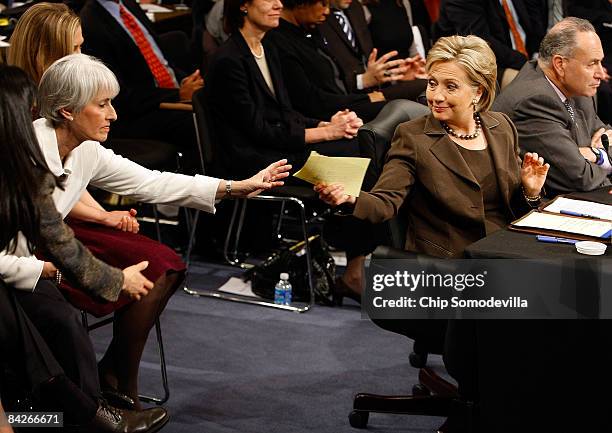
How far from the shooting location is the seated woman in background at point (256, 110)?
492cm

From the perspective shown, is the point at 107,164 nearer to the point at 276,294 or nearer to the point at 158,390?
the point at 158,390

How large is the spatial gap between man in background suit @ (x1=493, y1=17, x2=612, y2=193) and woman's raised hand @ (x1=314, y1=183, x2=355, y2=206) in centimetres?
113

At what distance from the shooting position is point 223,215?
18.1ft

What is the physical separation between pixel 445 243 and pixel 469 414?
0.59 metres

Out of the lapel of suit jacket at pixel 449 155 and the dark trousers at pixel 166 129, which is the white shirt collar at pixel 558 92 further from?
the dark trousers at pixel 166 129

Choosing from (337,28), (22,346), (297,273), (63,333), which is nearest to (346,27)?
(337,28)

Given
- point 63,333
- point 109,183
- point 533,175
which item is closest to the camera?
point 63,333

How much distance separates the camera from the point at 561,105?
4.14m

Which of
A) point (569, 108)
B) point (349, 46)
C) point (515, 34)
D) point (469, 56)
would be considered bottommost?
point (515, 34)

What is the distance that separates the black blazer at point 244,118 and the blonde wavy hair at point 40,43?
3.62 ft

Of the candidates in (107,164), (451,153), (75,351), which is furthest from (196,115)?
(75,351)

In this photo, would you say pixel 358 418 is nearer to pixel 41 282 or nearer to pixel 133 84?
pixel 41 282

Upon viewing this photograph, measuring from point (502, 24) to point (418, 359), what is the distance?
3244mm

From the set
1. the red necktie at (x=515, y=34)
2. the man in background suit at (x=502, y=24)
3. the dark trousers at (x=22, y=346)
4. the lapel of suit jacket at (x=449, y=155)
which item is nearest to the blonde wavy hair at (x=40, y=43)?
the dark trousers at (x=22, y=346)
